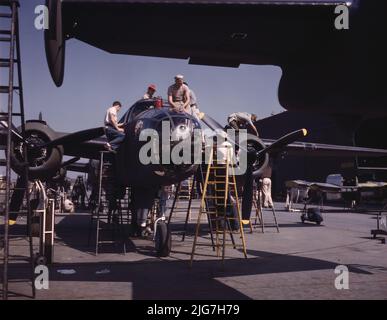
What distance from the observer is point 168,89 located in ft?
36.8

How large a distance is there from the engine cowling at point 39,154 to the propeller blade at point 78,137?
0.32 m

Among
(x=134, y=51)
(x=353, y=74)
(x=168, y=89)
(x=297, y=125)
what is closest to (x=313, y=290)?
(x=353, y=74)

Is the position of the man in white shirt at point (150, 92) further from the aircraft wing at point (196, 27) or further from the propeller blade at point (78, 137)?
the aircraft wing at point (196, 27)

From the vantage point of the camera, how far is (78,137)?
11.0 m

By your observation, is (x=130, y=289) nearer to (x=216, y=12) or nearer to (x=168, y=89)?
(x=216, y=12)

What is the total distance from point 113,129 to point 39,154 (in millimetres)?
2215

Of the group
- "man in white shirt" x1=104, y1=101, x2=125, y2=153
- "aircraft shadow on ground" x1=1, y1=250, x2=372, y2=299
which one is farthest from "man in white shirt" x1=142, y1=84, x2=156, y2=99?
"aircraft shadow on ground" x1=1, y1=250, x2=372, y2=299

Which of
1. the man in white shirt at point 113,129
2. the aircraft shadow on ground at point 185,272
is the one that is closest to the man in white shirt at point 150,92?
the man in white shirt at point 113,129

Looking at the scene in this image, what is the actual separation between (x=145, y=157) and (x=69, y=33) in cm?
710

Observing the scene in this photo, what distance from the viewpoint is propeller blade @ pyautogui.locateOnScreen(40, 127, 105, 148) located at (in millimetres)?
10828

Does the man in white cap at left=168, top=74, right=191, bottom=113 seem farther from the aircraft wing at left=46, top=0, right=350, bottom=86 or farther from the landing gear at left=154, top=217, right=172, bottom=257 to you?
the aircraft wing at left=46, top=0, right=350, bottom=86

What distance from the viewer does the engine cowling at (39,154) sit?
11492mm

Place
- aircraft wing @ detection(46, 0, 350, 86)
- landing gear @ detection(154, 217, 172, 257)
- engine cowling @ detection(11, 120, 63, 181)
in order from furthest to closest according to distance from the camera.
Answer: engine cowling @ detection(11, 120, 63, 181), landing gear @ detection(154, 217, 172, 257), aircraft wing @ detection(46, 0, 350, 86)

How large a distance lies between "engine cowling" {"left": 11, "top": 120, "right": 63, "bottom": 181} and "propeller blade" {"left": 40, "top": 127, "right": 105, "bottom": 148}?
1.07ft
